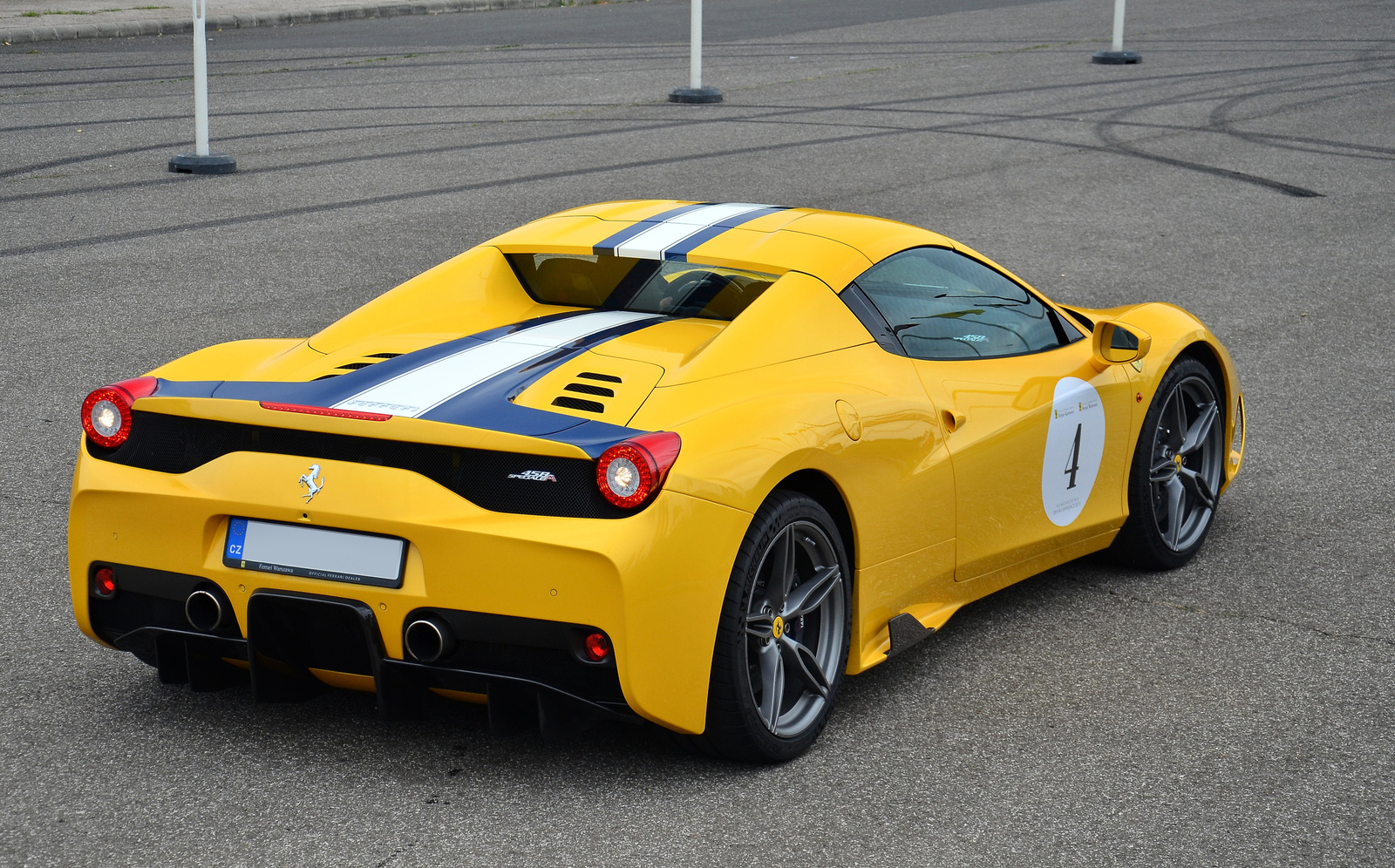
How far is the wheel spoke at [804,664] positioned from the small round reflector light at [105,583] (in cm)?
167

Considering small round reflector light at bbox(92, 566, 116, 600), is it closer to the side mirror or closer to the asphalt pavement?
the asphalt pavement

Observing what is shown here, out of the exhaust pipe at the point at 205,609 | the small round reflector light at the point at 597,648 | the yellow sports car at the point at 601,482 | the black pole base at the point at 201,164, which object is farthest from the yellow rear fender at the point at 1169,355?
the black pole base at the point at 201,164

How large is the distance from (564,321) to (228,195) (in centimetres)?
862

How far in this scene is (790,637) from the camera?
390 centimetres

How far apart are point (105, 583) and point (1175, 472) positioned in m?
3.63

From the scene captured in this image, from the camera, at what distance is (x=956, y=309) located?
15.4 ft

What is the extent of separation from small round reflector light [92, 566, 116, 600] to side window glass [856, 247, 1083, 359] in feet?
7.19

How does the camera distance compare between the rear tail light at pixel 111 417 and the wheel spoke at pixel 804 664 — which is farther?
the wheel spoke at pixel 804 664

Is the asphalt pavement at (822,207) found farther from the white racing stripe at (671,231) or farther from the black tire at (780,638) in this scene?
the white racing stripe at (671,231)

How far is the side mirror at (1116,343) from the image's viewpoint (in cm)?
496

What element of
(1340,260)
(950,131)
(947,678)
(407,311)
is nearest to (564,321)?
(407,311)

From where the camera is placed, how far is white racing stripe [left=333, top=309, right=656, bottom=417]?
11.8ft

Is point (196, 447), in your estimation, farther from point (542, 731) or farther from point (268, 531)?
point (542, 731)

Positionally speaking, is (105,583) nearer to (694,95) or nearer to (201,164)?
(201,164)
